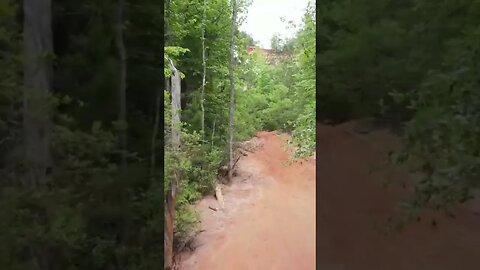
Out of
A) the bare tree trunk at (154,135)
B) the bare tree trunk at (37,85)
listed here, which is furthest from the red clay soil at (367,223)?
the bare tree trunk at (37,85)

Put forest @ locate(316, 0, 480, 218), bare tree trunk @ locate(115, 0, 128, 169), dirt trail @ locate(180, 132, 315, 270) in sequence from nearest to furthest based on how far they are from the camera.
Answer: forest @ locate(316, 0, 480, 218), bare tree trunk @ locate(115, 0, 128, 169), dirt trail @ locate(180, 132, 315, 270)

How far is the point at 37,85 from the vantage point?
1865 mm

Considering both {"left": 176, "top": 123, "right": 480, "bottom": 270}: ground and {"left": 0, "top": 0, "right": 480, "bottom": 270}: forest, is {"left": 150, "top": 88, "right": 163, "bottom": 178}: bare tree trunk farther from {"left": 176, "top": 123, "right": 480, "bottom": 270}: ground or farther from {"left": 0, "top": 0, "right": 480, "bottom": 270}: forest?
{"left": 176, "top": 123, "right": 480, "bottom": 270}: ground

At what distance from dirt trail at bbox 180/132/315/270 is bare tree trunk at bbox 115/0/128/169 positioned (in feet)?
2.31

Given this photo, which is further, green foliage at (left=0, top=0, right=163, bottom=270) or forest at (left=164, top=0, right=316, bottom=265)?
forest at (left=164, top=0, right=316, bottom=265)

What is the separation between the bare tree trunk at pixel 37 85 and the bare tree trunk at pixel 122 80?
0.87 feet

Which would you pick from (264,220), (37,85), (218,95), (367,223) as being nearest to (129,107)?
(37,85)

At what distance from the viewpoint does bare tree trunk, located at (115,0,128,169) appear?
2002mm

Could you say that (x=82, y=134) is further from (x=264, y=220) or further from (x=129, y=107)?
(x=264, y=220)

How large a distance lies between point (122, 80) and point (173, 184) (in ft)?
2.40

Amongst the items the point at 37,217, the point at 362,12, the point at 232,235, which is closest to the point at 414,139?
the point at 362,12

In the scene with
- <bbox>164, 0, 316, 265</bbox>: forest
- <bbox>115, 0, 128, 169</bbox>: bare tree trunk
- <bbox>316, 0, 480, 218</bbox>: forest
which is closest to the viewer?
<bbox>316, 0, 480, 218</bbox>: forest

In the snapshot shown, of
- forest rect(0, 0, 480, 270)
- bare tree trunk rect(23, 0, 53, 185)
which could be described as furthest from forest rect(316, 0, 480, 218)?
bare tree trunk rect(23, 0, 53, 185)

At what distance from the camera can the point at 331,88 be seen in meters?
2.04
